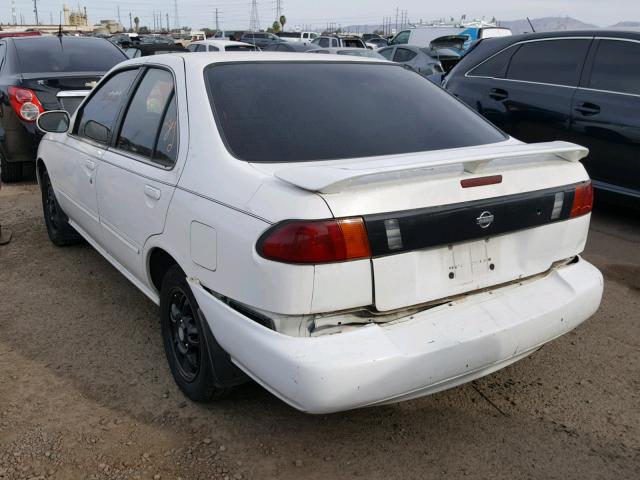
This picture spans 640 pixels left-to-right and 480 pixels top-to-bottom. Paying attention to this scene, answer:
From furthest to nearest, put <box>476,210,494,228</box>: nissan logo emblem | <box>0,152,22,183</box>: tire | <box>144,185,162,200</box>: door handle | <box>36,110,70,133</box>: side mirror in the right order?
1. <box>0,152,22,183</box>: tire
2. <box>36,110,70,133</box>: side mirror
3. <box>144,185,162,200</box>: door handle
4. <box>476,210,494,228</box>: nissan logo emblem

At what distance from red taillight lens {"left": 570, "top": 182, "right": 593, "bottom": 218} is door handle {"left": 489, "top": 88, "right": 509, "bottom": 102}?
355 centimetres

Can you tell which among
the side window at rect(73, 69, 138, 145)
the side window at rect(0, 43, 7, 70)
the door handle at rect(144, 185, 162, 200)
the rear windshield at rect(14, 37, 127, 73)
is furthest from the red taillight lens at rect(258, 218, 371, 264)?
the side window at rect(0, 43, 7, 70)

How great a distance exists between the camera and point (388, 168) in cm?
216

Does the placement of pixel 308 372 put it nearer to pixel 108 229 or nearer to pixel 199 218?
pixel 199 218

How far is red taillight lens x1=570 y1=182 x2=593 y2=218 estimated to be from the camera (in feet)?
8.75

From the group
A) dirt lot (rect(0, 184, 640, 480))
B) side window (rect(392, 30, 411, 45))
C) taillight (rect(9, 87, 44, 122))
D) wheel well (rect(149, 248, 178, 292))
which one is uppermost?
side window (rect(392, 30, 411, 45))

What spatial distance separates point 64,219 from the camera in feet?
15.5

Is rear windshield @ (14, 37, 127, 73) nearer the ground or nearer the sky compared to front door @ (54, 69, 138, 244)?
nearer the sky

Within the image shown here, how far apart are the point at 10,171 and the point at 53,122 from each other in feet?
11.4

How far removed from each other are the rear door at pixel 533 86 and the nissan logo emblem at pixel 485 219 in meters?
3.57

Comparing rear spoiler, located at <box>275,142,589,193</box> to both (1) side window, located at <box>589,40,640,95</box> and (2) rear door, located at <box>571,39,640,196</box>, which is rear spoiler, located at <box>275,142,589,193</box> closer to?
(2) rear door, located at <box>571,39,640,196</box>

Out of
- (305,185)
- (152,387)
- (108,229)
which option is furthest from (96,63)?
(305,185)

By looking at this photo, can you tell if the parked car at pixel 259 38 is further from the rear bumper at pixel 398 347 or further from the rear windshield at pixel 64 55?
the rear bumper at pixel 398 347

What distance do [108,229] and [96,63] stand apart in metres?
4.45
